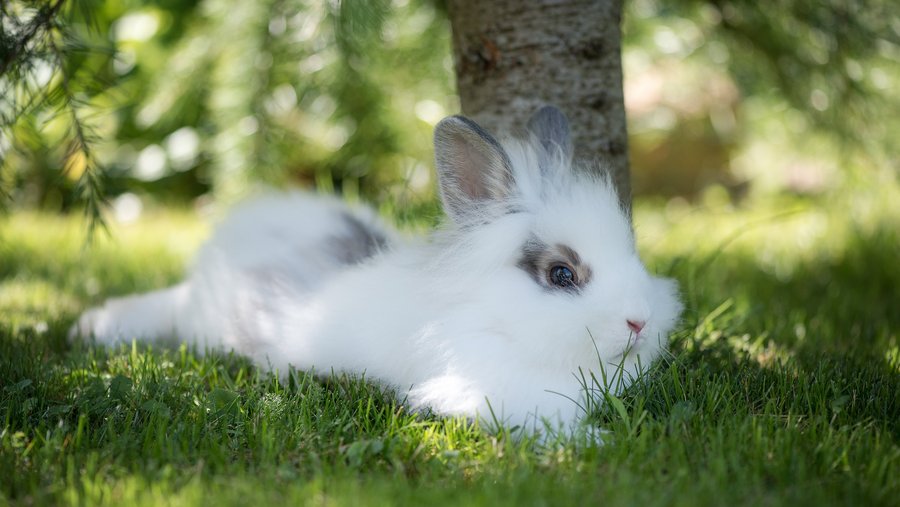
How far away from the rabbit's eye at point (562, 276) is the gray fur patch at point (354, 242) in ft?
2.44

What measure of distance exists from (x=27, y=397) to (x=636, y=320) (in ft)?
5.39

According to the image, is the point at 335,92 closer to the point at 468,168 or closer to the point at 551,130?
the point at 551,130

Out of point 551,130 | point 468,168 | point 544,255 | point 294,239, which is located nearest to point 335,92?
point 294,239

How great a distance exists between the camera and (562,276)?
2.08 metres

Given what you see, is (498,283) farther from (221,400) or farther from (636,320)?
(221,400)

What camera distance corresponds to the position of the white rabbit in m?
2.04

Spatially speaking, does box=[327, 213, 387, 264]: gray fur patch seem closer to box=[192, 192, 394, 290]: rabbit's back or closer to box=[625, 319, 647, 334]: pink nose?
box=[192, 192, 394, 290]: rabbit's back

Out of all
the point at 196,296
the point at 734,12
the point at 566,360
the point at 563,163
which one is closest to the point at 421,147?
the point at 734,12

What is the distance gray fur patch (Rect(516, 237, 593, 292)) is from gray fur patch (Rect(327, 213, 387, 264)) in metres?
0.68

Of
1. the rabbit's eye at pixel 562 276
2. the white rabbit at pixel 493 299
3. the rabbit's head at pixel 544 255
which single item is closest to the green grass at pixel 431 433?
the white rabbit at pixel 493 299

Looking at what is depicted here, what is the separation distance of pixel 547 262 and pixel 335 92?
105 inches

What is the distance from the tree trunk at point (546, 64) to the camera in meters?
2.79

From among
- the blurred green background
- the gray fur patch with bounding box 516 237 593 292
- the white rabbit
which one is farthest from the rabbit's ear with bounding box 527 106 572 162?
the blurred green background

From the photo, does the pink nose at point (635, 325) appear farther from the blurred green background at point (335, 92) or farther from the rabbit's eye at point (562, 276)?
the blurred green background at point (335, 92)
